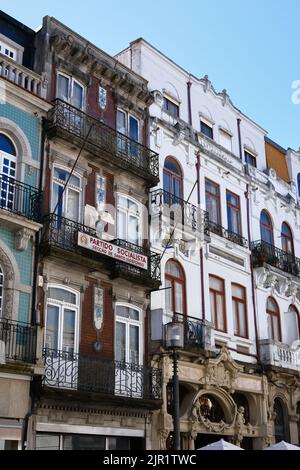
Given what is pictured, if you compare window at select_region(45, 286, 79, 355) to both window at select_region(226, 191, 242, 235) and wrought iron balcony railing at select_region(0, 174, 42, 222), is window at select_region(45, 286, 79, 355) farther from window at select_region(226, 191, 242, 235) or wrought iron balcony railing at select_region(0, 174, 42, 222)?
window at select_region(226, 191, 242, 235)

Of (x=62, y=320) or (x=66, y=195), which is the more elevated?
(x=66, y=195)

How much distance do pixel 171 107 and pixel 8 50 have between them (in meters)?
7.78

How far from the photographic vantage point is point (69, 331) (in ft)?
61.1

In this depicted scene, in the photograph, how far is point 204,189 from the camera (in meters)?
25.6

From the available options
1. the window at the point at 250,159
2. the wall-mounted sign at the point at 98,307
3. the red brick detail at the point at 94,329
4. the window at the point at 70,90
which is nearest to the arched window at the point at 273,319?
the window at the point at 250,159

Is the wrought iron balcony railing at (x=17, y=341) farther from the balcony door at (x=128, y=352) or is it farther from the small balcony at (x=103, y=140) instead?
the small balcony at (x=103, y=140)

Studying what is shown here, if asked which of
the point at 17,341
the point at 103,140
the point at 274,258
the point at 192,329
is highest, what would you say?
the point at 103,140

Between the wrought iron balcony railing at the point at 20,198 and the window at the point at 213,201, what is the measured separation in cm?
903

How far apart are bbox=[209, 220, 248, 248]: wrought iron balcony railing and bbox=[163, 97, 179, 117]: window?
4.53 meters

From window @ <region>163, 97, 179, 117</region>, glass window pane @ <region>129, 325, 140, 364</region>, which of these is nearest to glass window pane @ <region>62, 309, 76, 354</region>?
glass window pane @ <region>129, 325, 140, 364</region>

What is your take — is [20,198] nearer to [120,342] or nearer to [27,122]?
[27,122]

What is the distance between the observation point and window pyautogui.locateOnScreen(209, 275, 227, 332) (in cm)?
2422

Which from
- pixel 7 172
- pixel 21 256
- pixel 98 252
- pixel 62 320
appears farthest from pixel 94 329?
pixel 7 172
